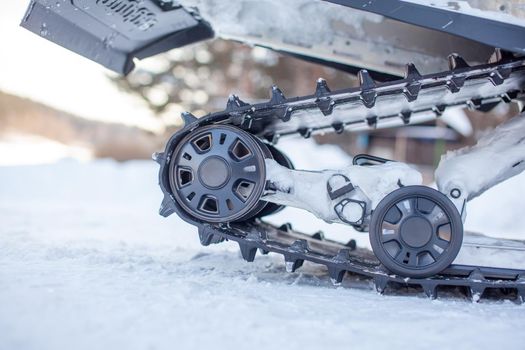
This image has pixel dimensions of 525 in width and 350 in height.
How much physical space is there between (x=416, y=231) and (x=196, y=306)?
126 cm

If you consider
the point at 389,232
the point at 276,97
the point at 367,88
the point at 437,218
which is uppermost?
the point at 367,88

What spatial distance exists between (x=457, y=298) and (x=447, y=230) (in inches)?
15.7

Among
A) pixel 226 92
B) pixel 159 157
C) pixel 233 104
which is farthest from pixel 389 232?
pixel 226 92

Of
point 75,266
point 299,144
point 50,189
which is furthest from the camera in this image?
point 299,144

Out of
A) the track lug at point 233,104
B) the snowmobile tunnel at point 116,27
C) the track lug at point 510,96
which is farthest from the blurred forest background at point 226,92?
the track lug at point 233,104

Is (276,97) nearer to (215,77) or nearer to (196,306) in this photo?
(196,306)

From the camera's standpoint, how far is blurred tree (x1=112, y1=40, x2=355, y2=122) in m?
18.1

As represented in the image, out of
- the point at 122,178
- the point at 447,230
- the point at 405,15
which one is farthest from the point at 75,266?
the point at 122,178

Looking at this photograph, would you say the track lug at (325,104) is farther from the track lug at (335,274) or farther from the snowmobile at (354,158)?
the track lug at (335,274)

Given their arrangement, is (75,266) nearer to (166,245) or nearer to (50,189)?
(166,245)

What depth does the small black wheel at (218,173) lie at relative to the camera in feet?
10.2

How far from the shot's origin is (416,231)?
9.47ft

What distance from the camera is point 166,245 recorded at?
4.65m

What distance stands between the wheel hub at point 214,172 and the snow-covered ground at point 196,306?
1.80 feet
